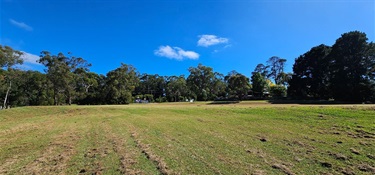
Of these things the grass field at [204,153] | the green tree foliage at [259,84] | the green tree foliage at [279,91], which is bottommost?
the grass field at [204,153]

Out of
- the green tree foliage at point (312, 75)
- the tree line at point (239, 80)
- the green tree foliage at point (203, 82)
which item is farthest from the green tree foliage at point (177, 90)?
the green tree foliage at point (312, 75)

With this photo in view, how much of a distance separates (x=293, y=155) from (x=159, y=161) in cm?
390

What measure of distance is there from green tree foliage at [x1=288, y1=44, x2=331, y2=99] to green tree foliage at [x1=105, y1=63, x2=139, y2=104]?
41285 mm

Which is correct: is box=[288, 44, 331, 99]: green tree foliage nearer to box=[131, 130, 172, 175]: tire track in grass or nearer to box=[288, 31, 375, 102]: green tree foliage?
box=[288, 31, 375, 102]: green tree foliage

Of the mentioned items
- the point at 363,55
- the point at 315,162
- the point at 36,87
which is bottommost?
the point at 315,162

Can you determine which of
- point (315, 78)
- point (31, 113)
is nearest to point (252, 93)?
point (315, 78)

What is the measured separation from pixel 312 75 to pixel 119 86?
4626 cm

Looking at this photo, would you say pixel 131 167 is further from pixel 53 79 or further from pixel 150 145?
pixel 53 79

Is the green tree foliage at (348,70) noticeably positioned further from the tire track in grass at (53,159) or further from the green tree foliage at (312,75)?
the tire track in grass at (53,159)

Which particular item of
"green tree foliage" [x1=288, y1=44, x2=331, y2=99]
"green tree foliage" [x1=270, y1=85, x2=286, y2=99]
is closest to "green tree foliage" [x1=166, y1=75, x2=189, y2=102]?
"green tree foliage" [x1=270, y1=85, x2=286, y2=99]

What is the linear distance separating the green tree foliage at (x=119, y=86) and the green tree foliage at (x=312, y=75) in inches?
1625

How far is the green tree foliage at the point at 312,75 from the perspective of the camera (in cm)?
4734

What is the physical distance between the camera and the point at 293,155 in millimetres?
6043

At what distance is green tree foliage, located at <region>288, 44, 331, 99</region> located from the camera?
47344 mm
